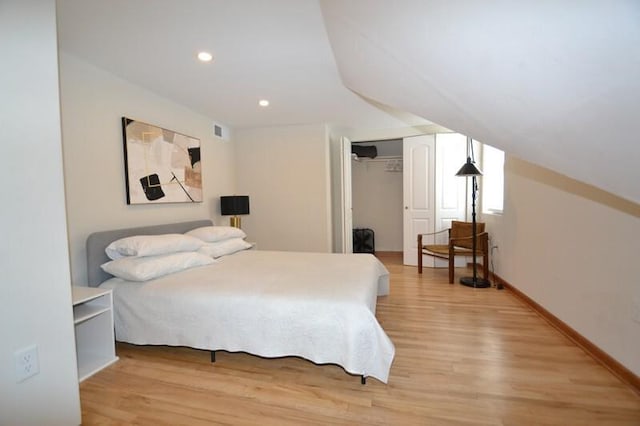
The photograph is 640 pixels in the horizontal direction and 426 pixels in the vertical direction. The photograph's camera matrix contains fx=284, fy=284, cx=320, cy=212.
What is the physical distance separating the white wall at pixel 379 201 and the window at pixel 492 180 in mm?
1979

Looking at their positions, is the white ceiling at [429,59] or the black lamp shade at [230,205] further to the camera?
the black lamp shade at [230,205]

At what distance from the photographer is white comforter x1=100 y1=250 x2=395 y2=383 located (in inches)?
68.4

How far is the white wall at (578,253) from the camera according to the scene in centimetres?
181

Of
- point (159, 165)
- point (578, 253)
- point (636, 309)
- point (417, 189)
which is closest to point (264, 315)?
point (159, 165)

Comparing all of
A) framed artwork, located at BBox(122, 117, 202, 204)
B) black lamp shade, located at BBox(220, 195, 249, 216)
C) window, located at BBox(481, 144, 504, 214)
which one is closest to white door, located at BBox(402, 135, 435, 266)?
window, located at BBox(481, 144, 504, 214)

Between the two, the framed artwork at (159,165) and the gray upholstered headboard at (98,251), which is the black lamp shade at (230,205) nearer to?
the framed artwork at (159,165)

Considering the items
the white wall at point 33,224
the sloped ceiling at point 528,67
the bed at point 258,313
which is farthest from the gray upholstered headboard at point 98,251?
the sloped ceiling at point 528,67

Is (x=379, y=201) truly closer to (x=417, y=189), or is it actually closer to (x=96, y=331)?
(x=417, y=189)

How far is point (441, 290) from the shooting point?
11.6 ft

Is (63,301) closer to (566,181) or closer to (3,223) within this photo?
(3,223)

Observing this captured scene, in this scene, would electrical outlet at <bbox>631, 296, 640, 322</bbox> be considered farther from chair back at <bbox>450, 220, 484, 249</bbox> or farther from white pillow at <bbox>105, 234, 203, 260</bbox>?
white pillow at <bbox>105, 234, 203, 260</bbox>

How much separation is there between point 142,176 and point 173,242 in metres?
0.86

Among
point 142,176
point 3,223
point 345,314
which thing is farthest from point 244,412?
point 142,176

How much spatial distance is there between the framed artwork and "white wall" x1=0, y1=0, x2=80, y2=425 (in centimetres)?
154
